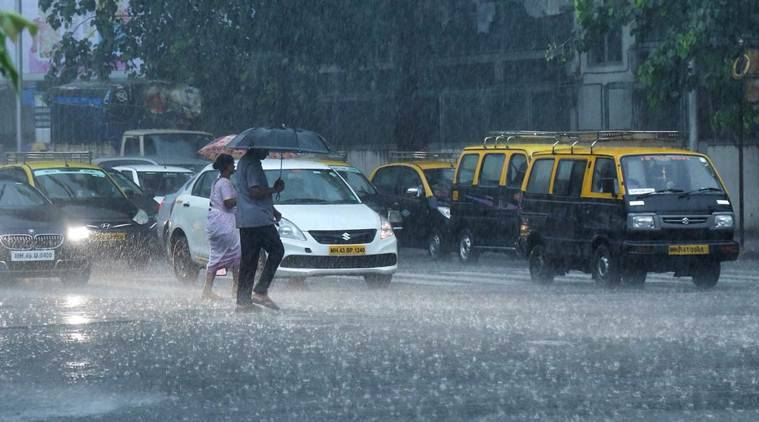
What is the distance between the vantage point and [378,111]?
140 feet

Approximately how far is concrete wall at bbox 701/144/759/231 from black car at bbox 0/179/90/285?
15.2 metres

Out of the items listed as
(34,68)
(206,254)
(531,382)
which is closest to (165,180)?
(206,254)

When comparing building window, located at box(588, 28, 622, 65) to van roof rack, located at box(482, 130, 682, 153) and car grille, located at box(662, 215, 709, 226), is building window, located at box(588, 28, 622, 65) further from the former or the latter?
car grille, located at box(662, 215, 709, 226)

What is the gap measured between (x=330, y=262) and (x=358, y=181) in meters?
7.93

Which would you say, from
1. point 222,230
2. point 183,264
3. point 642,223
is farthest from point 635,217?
point 183,264

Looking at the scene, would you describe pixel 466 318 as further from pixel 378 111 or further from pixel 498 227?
pixel 378 111

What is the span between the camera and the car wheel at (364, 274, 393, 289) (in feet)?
63.8

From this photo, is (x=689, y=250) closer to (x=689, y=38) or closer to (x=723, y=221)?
(x=723, y=221)

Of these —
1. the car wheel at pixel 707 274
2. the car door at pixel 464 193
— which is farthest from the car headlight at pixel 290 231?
the car door at pixel 464 193

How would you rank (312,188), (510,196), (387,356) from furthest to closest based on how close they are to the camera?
1. (510,196)
2. (312,188)
3. (387,356)

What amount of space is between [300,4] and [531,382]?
26.5 m

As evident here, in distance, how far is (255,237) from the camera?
614 inches

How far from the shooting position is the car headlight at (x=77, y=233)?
2012cm

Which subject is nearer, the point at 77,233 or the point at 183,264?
the point at 183,264
